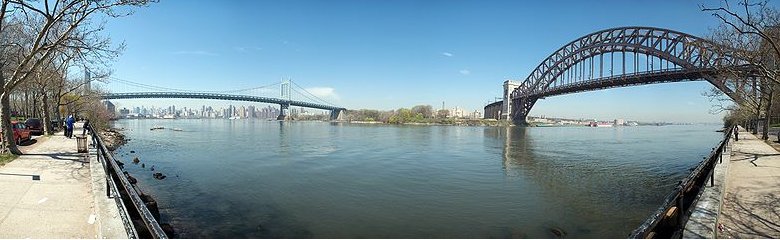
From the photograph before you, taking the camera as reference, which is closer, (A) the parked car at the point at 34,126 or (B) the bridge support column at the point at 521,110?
(A) the parked car at the point at 34,126

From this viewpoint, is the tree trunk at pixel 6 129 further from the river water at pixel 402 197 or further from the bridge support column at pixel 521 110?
the bridge support column at pixel 521 110

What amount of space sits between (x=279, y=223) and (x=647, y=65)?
240 feet

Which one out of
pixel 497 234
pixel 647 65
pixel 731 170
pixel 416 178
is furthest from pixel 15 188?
pixel 647 65

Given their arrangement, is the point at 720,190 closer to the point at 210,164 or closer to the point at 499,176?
the point at 499,176

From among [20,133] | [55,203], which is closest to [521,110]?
[20,133]

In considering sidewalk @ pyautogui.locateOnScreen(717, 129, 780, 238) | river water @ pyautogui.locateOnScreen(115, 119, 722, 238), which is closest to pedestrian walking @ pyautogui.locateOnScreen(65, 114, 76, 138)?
river water @ pyautogui.locateOnScreen(115, 119, 722, 238)

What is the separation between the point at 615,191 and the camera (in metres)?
15.2

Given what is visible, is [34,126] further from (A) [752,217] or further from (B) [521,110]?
(B) [521,110]

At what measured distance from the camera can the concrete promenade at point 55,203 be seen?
6.61 metres

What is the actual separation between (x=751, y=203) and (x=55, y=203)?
48.5 ft

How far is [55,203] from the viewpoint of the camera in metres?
8.22

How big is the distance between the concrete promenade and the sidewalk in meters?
10.5

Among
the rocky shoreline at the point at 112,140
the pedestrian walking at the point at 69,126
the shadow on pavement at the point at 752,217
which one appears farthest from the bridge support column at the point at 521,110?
the shadow on pavement at the point at 752,217

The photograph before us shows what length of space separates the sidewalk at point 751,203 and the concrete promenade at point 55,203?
10.5m
